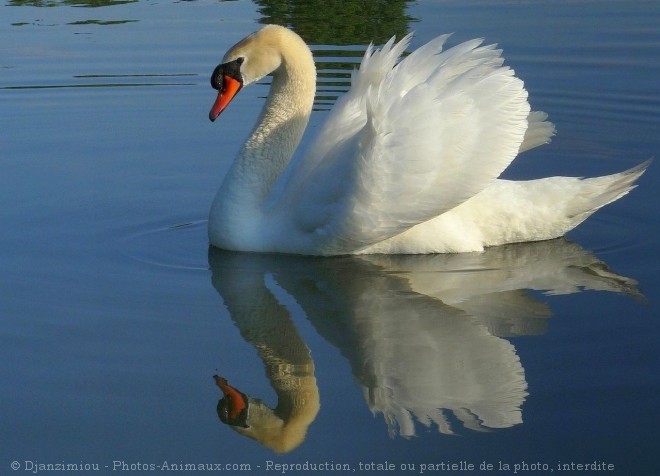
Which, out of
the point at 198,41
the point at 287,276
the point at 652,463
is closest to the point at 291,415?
the point at 652,463

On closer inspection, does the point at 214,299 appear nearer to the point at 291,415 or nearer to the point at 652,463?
the point at 291,415

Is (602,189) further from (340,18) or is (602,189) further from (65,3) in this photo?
(65,3)

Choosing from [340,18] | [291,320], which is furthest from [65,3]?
[291,320]

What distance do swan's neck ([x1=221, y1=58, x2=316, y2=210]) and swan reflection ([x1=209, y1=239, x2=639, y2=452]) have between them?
1.77 ft

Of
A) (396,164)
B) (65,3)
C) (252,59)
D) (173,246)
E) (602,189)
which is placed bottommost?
(65,3)

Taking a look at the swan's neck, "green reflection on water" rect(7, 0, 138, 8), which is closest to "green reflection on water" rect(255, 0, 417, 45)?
"green reflection on water" rect(7, 0, 138, 8)

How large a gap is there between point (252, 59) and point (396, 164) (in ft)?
4.74

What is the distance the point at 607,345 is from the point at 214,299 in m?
2.26

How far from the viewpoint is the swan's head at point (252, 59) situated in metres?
8.18

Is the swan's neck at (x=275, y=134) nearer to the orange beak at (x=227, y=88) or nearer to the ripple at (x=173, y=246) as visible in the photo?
the orange beak at (x=227, y=88)

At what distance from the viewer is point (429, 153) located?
7406mm

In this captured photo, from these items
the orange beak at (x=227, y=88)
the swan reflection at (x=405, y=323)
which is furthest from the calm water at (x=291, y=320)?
the orange beak at (x=227, y=88)

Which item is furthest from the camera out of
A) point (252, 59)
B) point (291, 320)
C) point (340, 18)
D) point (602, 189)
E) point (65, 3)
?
point (65, 3)

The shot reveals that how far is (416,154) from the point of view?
7.38 m
